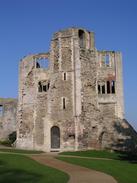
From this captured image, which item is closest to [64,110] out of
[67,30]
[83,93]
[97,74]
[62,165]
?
[83,93]

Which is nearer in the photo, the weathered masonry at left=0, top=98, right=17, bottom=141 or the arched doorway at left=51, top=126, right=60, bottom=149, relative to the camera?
the arched doorway at left=51, top=126, right=60, bottom=149

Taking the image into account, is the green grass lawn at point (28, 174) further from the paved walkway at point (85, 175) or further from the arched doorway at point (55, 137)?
the arched doorway at point (55, 137)

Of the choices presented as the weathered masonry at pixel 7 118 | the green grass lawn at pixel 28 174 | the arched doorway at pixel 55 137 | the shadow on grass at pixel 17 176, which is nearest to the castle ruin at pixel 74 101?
the arched doorway at pixel 55 137

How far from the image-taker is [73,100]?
35344 millimetres

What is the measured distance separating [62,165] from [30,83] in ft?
57.5

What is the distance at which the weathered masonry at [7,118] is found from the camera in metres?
50.2

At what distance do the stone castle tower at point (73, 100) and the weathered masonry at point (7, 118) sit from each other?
40.7 ft

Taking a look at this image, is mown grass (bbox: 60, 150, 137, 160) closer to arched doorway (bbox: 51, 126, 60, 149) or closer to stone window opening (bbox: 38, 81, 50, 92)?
arched doorway (bbox: 51, 126, 60, 149)

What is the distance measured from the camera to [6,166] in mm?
20328

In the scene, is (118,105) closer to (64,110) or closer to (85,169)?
(64,110)

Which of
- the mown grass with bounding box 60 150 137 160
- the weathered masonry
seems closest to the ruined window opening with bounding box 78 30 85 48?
the mown grass with bounding box 60 150 137 160

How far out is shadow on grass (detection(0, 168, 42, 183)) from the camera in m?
15.7

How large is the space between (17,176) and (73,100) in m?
19.0

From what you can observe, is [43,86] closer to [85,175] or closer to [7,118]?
[7,118]
